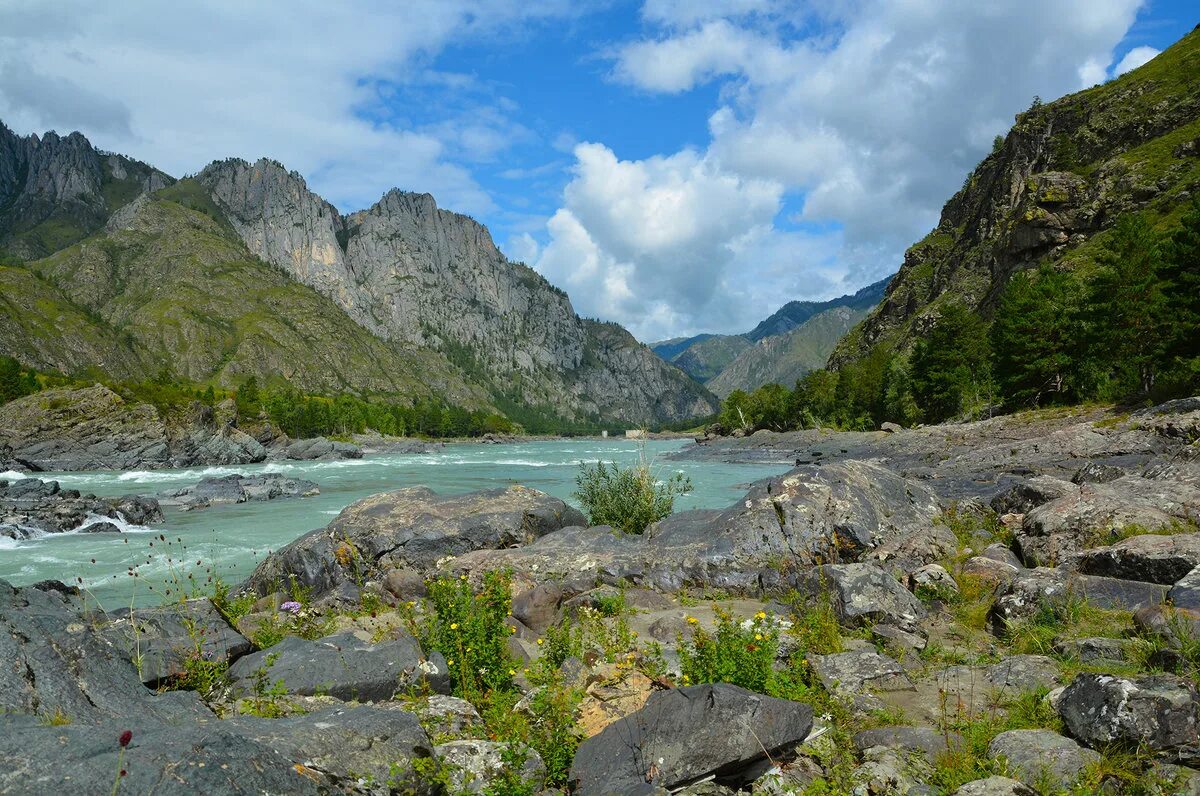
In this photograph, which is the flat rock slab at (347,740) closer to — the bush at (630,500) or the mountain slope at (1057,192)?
→ the bush at (630,500)

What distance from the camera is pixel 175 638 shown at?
738 centimetres

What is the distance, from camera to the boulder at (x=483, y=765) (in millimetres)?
5207

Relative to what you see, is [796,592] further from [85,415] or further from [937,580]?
[85,415]

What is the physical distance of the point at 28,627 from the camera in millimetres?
5594

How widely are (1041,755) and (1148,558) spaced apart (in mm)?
6025

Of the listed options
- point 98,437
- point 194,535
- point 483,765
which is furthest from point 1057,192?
point 98,437

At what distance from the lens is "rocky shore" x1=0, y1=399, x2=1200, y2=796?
4.92 m

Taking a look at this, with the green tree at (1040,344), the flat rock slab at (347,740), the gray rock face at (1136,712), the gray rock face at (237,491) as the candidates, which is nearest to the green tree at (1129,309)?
the green tree at (1040,344)

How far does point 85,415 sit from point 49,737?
114 m

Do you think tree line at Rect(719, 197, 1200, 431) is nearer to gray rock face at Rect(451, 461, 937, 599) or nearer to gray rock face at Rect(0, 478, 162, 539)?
gray rock face at Rect(451, 461, 937, 599)

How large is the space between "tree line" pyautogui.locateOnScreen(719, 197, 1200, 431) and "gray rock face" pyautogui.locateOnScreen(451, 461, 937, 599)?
29.9m

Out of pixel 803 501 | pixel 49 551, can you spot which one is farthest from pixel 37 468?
pixel 803 501

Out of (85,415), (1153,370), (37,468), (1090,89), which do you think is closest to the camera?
(1153,370)

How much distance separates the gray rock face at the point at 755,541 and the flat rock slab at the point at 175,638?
18.5 feet
